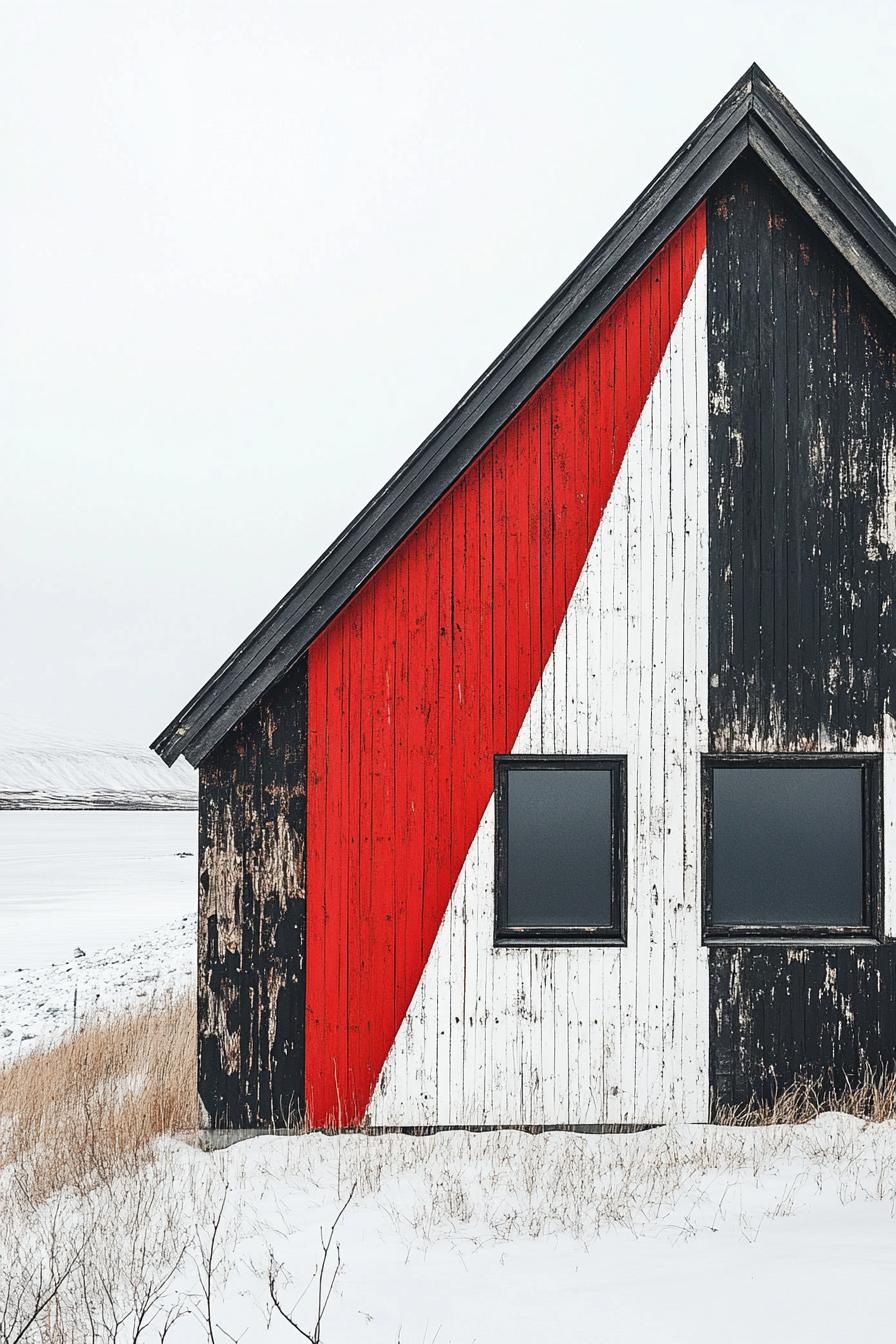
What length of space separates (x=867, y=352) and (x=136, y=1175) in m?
7.11

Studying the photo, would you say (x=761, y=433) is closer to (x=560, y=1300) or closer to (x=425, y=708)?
(x=425, y=708)

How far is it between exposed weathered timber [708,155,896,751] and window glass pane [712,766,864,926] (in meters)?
0.52

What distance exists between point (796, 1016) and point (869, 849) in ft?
4.02

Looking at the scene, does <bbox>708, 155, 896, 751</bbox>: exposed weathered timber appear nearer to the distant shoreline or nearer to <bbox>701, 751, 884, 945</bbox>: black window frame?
<bbox>701, 751, 884, 945</bbox>: black window frame

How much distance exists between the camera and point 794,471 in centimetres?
652

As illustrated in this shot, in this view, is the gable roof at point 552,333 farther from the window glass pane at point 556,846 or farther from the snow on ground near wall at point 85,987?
the snow on ground near wall at point 85,987

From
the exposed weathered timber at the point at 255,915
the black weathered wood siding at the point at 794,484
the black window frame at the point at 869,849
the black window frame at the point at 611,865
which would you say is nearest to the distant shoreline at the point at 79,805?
the exposed weathered timber at the point at 255,915

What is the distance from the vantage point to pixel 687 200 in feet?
21.0

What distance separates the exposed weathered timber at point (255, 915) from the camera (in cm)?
627

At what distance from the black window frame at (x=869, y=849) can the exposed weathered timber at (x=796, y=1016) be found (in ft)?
0.33

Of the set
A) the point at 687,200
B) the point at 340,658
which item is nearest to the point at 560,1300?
the point at 340,658

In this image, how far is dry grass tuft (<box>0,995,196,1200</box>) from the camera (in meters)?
5.91

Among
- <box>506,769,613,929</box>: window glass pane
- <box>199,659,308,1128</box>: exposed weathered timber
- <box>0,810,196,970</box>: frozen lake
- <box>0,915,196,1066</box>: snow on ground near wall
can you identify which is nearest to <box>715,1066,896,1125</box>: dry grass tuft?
<box>506,769,613,929</box>: window glass pane

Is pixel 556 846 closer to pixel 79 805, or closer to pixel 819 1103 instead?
pixel 819 1103
